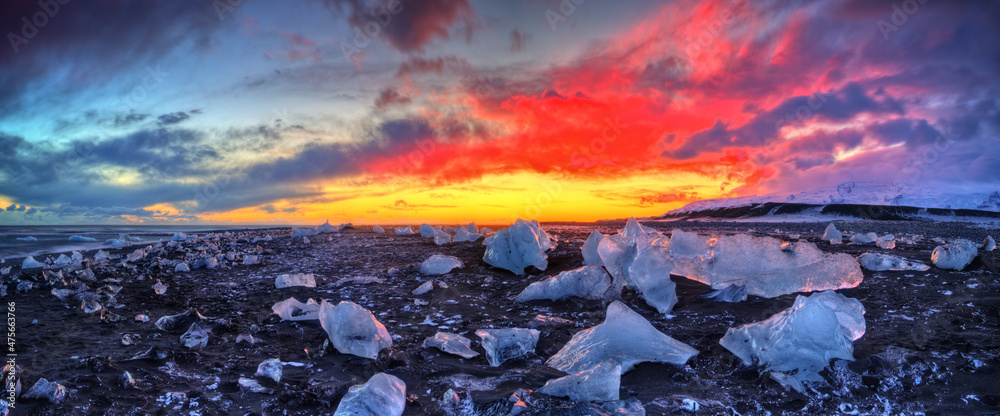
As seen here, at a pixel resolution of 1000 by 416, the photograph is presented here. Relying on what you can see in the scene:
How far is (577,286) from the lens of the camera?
16.2ft

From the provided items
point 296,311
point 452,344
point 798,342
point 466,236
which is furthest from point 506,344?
point 466,236

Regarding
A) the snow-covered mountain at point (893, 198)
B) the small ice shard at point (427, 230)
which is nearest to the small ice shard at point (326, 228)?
the small ice shard at point (427, 230)

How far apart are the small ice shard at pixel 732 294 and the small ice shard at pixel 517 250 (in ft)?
10.3

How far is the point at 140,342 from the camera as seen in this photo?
11.3ft

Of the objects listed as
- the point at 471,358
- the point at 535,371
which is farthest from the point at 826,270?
the point at 471,358

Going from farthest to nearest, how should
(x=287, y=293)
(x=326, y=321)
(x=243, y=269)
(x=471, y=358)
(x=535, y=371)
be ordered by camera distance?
(x=243, y=269) → (x=287, y=293) → (x=326, y=321) → (x=471, y=358) → (x=535, y=371)

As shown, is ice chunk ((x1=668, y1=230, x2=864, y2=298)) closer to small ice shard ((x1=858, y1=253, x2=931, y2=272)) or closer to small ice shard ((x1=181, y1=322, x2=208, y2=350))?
small ice shard ((x1=858, y1=253, x2=931, y2=272))

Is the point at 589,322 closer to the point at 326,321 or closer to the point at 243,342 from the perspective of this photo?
the point at 326,321

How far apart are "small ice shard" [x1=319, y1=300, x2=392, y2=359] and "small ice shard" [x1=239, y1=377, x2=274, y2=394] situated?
2.25ft

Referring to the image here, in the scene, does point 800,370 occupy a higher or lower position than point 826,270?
lower

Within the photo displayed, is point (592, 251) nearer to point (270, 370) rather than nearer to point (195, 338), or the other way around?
point (270, 370)

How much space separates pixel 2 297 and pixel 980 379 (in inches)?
372

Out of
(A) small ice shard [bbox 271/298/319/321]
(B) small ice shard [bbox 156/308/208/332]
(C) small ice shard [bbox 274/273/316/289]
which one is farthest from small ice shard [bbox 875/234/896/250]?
(B) small ice shard [bbox 156/308/208/332]

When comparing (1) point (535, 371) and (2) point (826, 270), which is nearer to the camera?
(1) point (535, 371)
